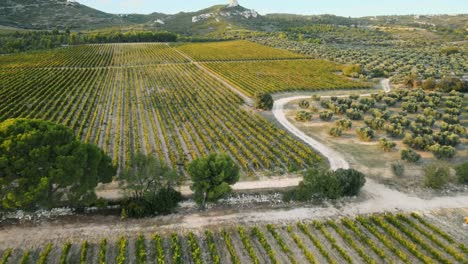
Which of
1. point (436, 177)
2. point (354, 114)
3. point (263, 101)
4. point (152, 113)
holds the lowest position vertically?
point (436, 177)

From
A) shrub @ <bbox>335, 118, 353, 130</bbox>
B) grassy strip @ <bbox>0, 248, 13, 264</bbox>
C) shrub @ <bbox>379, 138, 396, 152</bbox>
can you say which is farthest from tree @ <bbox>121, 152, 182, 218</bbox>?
shrub @ <bbox>335, 118, 353, 130</bbox>

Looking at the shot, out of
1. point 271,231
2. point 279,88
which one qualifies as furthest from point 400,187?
point 279,88

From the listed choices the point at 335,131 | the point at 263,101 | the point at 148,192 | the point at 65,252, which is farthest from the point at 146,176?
the point at 263,101

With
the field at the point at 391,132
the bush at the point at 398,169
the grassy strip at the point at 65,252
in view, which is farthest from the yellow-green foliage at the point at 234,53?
the grassy strip at the point at 65,252

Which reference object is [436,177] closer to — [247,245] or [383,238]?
[383,238]

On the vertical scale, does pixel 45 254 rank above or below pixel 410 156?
below

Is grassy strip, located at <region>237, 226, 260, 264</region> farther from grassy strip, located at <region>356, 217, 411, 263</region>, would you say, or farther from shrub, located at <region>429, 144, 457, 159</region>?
shrub, located at <region>429, 144, 457, 159</region>

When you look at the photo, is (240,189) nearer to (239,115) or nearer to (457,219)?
(457,219)
